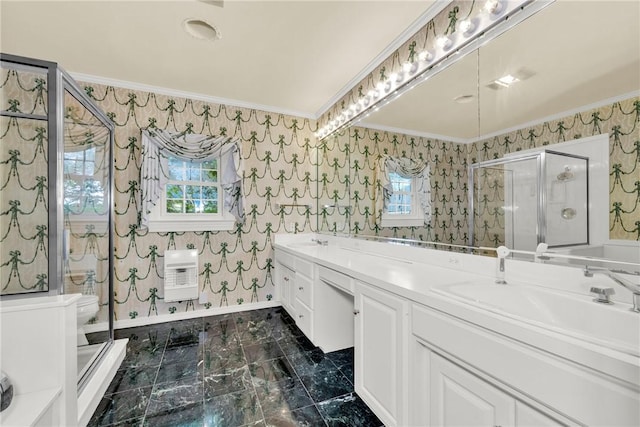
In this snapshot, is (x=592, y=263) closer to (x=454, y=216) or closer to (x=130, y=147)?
(x=454, y=216)

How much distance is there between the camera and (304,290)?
91.0 inches

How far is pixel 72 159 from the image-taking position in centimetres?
170

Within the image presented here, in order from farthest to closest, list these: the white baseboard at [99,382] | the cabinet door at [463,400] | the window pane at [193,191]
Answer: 1. the window pane at [193,191]
2. the white baseboard at [99,382]
3. the cabinet door at [463,400]

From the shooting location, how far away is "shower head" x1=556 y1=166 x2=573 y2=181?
1136mm

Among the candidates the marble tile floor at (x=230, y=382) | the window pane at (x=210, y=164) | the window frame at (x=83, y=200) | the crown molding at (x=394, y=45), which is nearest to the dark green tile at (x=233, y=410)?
the marble tile floor at (x=230, y=382)

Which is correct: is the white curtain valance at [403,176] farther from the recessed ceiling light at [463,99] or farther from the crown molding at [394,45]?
the crown molding at [394,45]

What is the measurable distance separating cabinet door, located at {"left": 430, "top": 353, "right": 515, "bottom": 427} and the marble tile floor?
54cm

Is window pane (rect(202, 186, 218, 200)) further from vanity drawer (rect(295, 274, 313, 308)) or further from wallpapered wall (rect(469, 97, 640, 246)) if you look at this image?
wallpapered wall (rect(469, 97, 640, 246))

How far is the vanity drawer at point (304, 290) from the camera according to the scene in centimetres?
219

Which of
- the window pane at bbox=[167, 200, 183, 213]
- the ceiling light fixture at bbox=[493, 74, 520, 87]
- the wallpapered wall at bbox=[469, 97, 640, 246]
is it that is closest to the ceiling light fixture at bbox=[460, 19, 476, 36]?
the ceiling light fixture at bbox=[493, 74, 520, 87]

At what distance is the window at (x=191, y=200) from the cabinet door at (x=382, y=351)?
206 centimetres

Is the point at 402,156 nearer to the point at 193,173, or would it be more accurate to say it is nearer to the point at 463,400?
the point at 463,400

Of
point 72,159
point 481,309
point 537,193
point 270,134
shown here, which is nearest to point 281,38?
point 270,134

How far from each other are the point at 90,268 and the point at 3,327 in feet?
3.25
